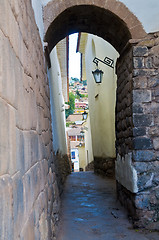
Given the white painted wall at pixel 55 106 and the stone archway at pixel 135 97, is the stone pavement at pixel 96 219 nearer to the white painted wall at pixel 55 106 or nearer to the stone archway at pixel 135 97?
the stone archway at pixel 135 97

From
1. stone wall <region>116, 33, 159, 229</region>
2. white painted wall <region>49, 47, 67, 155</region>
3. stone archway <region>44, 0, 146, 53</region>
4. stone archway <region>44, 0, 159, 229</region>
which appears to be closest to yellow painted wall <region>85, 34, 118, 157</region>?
white painted wall <region>49, 47, 67, 155</region>

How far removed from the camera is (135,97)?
3512 millimetres

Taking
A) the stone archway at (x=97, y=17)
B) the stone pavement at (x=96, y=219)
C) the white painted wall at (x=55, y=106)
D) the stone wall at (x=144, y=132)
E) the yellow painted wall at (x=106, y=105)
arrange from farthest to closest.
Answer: the yellow painted wall at (x=106, y=105), the white painted wall at (x=55, y=106), the stone archway at (x=97, y=17), the stone wall at (x=144, y=132), the stone pavement at (x=96, y=219)

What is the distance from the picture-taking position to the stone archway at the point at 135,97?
341cm

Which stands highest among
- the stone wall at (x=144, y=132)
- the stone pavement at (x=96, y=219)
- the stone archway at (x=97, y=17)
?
the stone archway at (x=97, y=17)

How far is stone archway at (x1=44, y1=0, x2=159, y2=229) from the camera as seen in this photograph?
134 inches

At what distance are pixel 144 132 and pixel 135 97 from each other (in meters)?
0.50

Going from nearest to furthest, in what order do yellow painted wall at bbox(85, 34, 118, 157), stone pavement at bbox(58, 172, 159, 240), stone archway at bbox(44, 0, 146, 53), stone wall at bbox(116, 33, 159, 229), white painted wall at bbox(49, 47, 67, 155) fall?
stone pavement at bbox(58, 172, 159, 240) < stone wall at bbox(116, 33, 159, 229) < stone archway at bbox(44, 0, 146, 53) < white painted wall at bbox(49, 47, 67, 155) < yellow painted wall at bbox(85, 34, 118, 157)

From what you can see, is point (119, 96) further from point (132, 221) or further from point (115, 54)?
point (115, 54)

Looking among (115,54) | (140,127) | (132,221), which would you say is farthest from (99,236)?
(115,54)

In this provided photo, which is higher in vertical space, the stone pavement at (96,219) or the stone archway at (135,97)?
the stone archway at (135,97)

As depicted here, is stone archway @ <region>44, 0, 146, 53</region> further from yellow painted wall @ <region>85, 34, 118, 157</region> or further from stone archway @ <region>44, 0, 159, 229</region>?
yellow painted wall @ <region>85, 34, 118, 157</region>

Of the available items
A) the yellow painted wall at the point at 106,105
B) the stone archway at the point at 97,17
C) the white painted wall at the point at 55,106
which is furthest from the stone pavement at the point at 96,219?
the stone archway at the point at 97,17

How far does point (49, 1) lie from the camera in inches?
143
